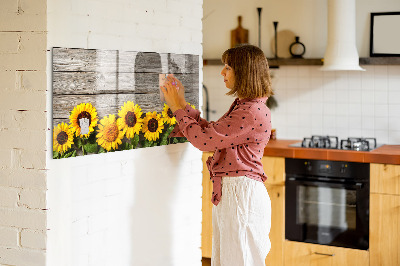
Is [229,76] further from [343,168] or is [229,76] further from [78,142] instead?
[343,168]

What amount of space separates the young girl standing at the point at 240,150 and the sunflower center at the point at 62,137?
595 millimetres

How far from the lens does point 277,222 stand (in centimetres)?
442

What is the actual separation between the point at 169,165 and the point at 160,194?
154 mm

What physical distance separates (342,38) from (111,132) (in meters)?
2.49

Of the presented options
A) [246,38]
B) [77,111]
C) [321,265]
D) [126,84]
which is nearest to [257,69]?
[126,84]

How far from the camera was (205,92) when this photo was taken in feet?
17.5

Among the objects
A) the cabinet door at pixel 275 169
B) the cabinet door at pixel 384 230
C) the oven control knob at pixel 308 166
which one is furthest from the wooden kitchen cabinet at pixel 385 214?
the cabinet door at pixel 275 169

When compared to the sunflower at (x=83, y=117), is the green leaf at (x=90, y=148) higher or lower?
lower

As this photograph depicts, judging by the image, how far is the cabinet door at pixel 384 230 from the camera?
4016mm

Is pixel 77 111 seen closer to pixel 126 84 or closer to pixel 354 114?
pixel 126 84

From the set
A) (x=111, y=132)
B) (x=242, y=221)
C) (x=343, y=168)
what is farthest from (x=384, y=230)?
(x=111, y=132)

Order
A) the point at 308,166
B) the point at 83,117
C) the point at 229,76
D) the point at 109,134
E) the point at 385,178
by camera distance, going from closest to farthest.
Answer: the point at 83,117 < the point at 109,134 < the point at 229,76 < the point at 385,178 < the point at 308,166

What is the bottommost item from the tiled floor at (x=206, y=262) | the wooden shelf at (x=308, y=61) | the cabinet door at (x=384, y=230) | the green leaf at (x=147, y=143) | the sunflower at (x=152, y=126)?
the tiled floor at (x=206, y=262)

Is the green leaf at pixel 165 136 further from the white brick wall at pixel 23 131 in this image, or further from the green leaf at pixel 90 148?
the white brick wall at pixel 23 131
